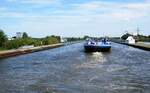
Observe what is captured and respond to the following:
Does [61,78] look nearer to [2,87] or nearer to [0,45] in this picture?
[2,87]

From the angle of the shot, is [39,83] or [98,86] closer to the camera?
[98,86]

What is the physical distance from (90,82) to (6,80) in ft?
20.0

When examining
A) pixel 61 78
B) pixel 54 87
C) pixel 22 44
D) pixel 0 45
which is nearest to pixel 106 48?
pixel 0 45

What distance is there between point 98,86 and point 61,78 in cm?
514

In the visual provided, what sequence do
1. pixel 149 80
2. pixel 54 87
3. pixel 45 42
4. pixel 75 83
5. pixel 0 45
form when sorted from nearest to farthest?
pixel 54 87
pixel 75 83
pixel 149 80
pixel 0 45
pixel 45 42

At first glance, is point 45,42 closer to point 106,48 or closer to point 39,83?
point 106,48

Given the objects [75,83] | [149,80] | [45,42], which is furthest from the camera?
[45,42]

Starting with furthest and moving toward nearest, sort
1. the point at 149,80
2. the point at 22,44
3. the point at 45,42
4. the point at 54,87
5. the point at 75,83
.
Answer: the point at 45,42 → the point at 22,44 → the point at 149,80 → the point at 75,83 → the point at 54,87

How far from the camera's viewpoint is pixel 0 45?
79.5 metres

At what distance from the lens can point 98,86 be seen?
24.5 m

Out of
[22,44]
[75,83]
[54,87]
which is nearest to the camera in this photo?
[54,87]

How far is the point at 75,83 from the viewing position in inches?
1021

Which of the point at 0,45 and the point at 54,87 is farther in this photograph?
the point at 0,45

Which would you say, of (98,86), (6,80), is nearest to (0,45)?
(6,80)
